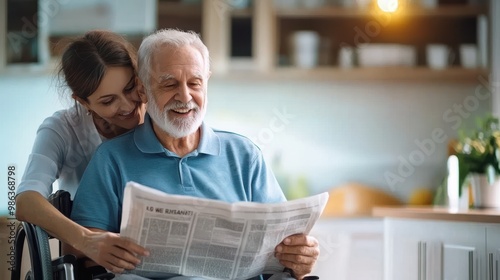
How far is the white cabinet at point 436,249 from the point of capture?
7.66ft

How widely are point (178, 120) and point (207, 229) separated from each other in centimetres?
33

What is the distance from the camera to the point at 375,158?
14.7 ft

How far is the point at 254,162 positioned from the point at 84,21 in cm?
236

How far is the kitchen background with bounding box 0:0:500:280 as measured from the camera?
170 inches

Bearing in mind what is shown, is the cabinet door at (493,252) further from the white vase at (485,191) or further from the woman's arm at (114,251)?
the woman's arm at (114,251)

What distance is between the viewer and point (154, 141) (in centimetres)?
193

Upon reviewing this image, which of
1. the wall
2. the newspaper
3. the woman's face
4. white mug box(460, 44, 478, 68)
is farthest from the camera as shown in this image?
the wall

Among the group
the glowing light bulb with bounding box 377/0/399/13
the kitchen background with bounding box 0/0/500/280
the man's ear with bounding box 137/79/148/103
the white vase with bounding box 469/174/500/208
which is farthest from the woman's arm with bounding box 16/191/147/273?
the kitchen background with bounding box 0/0/500/280

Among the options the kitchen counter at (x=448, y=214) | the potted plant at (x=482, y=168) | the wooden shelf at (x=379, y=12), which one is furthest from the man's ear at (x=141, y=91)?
the wooden shelf at (x=379, y=12)

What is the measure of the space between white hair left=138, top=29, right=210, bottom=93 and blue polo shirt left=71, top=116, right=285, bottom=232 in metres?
0.12

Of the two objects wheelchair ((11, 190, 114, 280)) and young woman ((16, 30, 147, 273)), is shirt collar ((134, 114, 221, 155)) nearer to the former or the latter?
young woman ((16, 30, 147, 273))

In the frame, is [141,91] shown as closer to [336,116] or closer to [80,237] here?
[80,237]

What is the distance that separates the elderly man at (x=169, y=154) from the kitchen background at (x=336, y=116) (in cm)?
237

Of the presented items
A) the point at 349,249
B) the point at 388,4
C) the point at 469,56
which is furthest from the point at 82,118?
the point at 469,56
